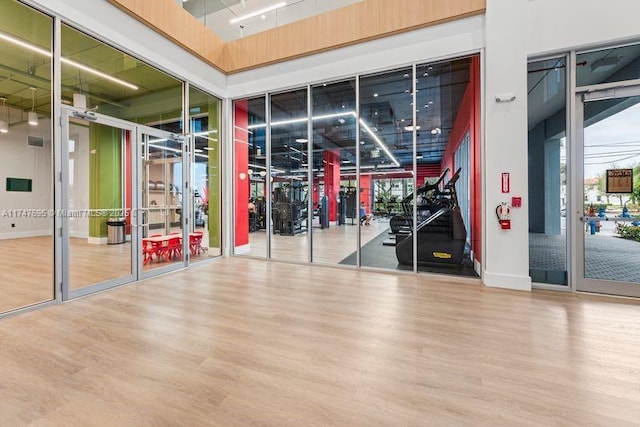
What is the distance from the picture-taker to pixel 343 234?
9.98 metres

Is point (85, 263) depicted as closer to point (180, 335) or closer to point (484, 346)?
point (180, 335)

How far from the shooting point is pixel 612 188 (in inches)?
150

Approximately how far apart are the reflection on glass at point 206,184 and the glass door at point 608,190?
6392 mm

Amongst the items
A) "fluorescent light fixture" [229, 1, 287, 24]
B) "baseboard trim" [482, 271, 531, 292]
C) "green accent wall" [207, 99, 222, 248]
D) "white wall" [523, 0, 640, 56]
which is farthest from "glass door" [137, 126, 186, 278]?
"white wall" [523, 0, 640, 56]

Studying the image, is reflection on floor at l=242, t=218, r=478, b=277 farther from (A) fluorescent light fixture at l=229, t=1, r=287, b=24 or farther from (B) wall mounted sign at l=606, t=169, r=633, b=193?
(A) fluorescent light fixture at l=229, t=1, r=287, b=24

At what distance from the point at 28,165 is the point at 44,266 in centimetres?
160

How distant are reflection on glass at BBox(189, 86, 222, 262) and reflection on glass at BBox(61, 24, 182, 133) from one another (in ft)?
1.99

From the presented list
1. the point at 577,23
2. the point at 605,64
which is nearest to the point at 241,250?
the point at 577,23

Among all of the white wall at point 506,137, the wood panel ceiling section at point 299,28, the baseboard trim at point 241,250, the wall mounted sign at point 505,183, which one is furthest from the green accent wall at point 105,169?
the wall mounted sign at point 505,183

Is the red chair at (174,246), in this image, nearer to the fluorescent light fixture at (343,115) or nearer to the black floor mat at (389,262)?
the fluorescent light fixture at (343,115)

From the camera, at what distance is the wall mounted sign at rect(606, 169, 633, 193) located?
3736 mm

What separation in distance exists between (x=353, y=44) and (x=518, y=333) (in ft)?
16.3

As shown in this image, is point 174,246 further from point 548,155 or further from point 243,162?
point 548,155

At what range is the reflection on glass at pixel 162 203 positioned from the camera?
501cm
